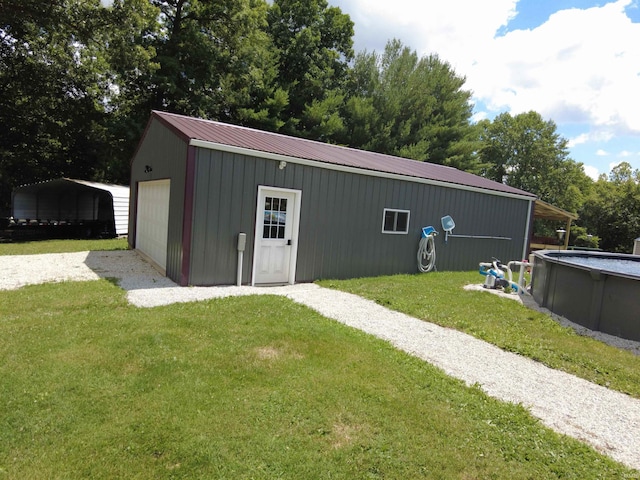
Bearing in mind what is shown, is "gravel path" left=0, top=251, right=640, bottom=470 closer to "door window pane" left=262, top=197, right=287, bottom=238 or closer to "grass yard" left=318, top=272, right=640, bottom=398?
"grass yard" left=318, top=272, right=640, bottom=398

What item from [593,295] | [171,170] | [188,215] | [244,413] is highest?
[171,170]

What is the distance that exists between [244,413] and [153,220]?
7866mm

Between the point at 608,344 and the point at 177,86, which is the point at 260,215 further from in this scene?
the point at 177,86

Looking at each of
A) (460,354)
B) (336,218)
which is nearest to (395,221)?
(336,218)

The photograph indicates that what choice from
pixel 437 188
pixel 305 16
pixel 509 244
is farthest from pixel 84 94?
pixel 509 244

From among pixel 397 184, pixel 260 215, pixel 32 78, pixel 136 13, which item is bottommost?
pixel 260 215

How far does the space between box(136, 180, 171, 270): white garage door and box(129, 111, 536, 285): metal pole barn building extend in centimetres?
3

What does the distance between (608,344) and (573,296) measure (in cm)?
114

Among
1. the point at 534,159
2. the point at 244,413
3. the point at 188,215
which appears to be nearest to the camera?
the point at 244,413

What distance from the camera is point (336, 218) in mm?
8422

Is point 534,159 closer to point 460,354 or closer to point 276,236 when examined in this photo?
point 276,236

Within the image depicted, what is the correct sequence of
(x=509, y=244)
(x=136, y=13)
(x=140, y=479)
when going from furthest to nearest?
(x=136, y=13)
(x=509, y=244)
(x=140, y=479)

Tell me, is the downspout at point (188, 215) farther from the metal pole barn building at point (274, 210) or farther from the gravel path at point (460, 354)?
the gravel path at point (460, 354)

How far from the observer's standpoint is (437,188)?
33.8 ft
